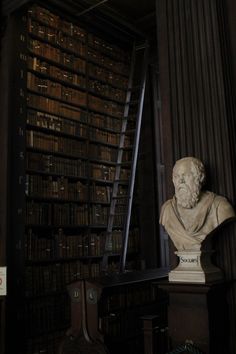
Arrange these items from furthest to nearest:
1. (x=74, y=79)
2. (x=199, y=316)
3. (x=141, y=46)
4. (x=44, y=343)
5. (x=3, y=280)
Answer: (x=141, y=46)
(x=74, y=79)
(x=44, y=343)
(x=3, y=280)
(x=199, y=316)

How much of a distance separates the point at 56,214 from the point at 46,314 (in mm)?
1015

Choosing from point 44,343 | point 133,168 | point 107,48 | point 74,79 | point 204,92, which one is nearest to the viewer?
point 204,92

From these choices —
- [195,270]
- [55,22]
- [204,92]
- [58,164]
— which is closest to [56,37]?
[55,22]

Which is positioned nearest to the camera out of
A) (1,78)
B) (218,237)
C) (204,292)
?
(204,292)

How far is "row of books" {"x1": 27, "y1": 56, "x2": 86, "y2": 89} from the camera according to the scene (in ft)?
13.9

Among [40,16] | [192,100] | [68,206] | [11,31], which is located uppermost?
[40,16]

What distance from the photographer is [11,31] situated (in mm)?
3826

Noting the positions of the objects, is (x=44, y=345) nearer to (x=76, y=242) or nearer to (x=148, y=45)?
(x=76, y=242)

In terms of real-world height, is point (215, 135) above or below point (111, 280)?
above

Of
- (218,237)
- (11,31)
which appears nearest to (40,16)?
(11,31)

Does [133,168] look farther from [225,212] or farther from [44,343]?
[225,212]

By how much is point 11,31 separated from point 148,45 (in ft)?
7.48

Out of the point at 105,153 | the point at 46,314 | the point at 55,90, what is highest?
the point at 55,90

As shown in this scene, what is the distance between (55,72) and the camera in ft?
14.8
